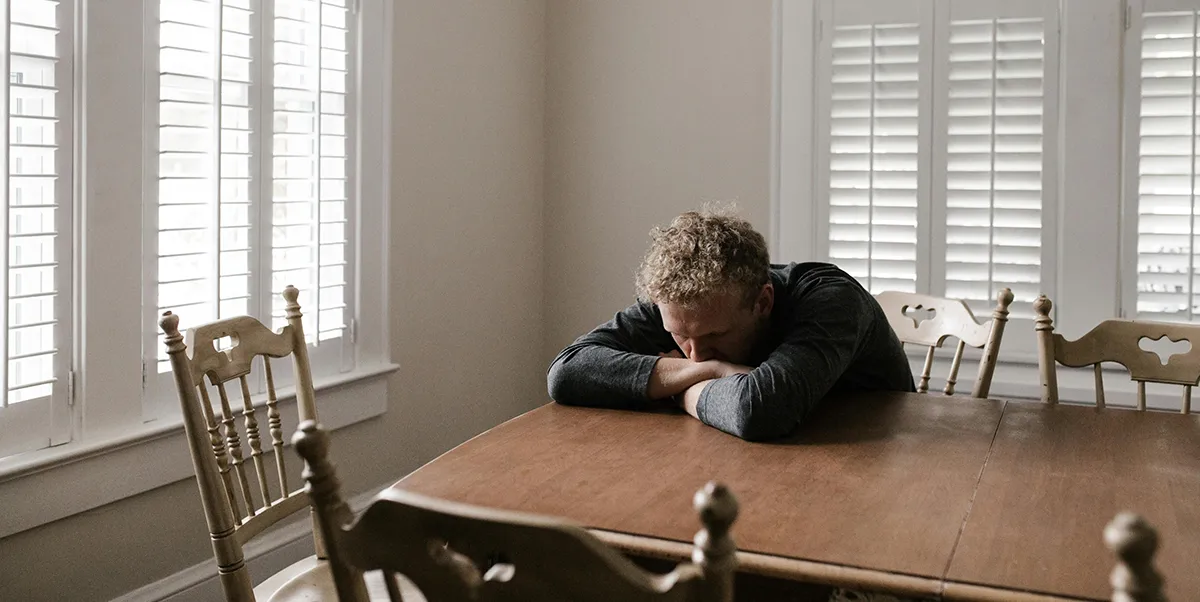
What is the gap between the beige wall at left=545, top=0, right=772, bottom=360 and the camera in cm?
384

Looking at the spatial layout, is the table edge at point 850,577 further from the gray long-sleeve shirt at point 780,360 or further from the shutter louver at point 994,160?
the shutter louver at point 994,160

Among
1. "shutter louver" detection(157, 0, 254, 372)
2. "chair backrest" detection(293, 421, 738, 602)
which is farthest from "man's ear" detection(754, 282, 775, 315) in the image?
"shutter louver" detection(157, 0, 254, 372)

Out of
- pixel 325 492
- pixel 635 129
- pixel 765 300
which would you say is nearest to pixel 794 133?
pixel 635 129

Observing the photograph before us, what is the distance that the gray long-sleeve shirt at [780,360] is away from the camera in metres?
1.90

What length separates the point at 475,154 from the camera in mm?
3738

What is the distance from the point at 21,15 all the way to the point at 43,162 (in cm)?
29

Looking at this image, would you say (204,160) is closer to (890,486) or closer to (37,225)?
(37,225)

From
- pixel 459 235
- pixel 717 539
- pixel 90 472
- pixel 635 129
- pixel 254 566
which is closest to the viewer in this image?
pixel 717 539

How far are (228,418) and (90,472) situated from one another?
641 mm

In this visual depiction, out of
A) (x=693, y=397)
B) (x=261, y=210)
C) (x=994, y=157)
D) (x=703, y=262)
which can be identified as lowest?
(x=693, y=397)

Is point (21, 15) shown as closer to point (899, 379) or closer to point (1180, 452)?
point (899, 379)

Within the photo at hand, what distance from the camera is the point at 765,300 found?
7.20 ft

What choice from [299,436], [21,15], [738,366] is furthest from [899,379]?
[21,15]

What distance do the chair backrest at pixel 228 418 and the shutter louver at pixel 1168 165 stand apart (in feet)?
8.18
